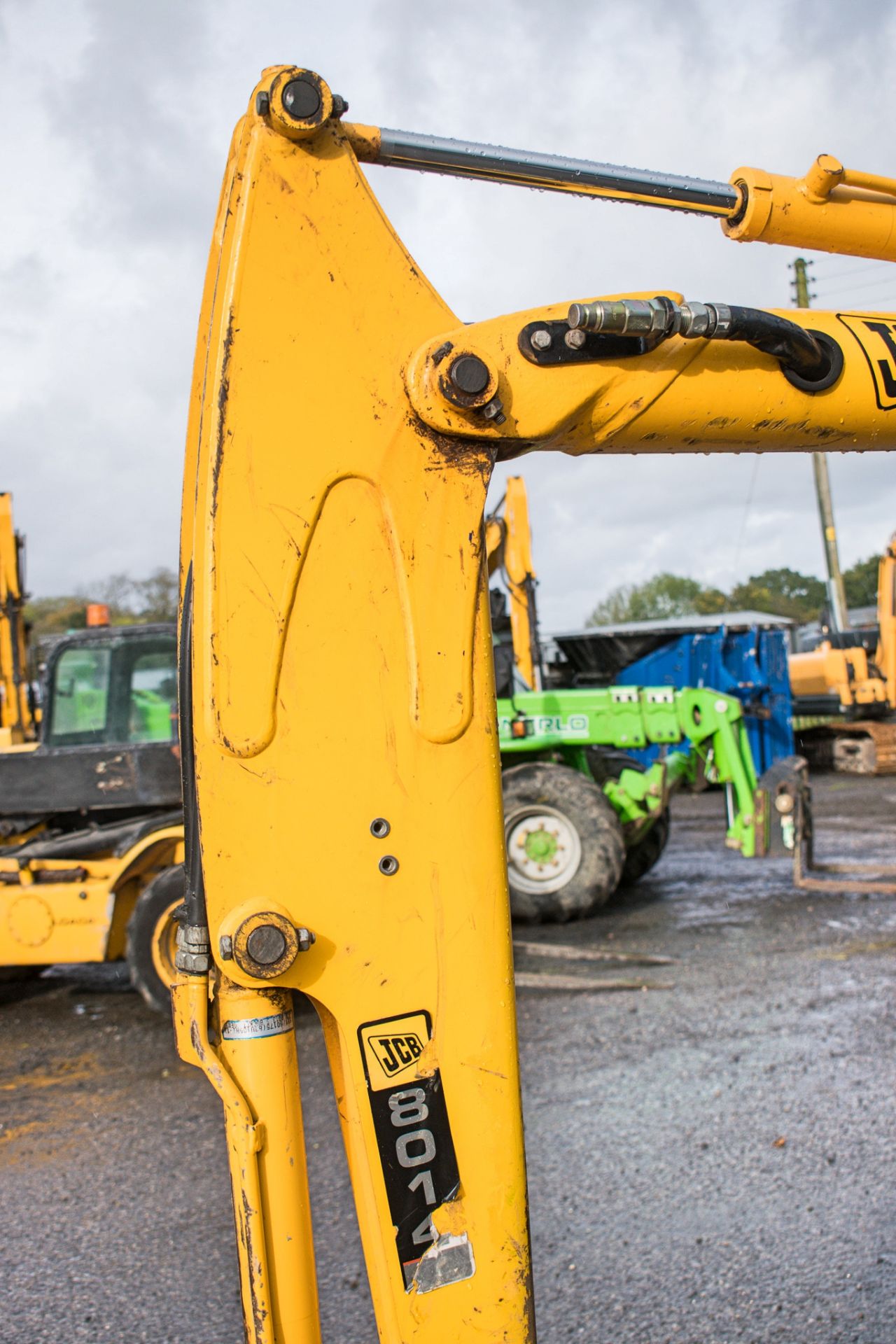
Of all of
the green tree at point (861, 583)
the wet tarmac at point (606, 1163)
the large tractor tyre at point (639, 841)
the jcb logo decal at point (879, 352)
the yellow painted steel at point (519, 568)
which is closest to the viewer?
the jcb logo decal at point (879, 352)

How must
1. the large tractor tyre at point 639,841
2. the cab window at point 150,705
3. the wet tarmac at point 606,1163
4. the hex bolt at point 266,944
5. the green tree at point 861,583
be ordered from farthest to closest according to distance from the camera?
the green tree at point 861,583
the large tractor tyre at point 639,841
the cab window at point 150,705
the wet tarmac at point 606,1163
the hex bolt at point 266,944

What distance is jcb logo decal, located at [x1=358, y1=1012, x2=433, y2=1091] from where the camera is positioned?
4.96 ft

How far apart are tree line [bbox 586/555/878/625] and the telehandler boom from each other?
5096cm

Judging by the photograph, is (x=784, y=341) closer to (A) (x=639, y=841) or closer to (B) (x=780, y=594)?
(A) (x=639, y=841)

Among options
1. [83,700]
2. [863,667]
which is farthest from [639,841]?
[863,667]

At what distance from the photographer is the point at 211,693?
1.46 meters

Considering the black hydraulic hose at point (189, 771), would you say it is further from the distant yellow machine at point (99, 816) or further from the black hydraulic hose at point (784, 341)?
the distant yellow machine at point (99, 816)

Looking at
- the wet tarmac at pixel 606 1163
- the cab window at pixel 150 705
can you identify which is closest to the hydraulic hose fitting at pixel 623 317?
the wet tarmac at pixel 606 1163

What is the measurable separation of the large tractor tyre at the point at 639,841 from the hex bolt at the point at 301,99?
23.5ft

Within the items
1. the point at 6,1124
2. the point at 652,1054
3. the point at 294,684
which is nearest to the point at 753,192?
the point at 294,684

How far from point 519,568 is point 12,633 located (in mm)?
5034

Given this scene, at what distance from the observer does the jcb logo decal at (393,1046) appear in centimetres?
151

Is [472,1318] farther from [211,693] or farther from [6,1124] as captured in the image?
[6,1124]

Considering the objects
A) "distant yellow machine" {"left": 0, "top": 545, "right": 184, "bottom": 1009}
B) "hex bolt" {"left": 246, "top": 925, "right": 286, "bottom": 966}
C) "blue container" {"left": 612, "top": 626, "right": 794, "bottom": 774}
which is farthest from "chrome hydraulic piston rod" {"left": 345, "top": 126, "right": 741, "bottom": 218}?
"blue container" {"left": 612, "top": 626, "right": 794, "bottom": 774}
